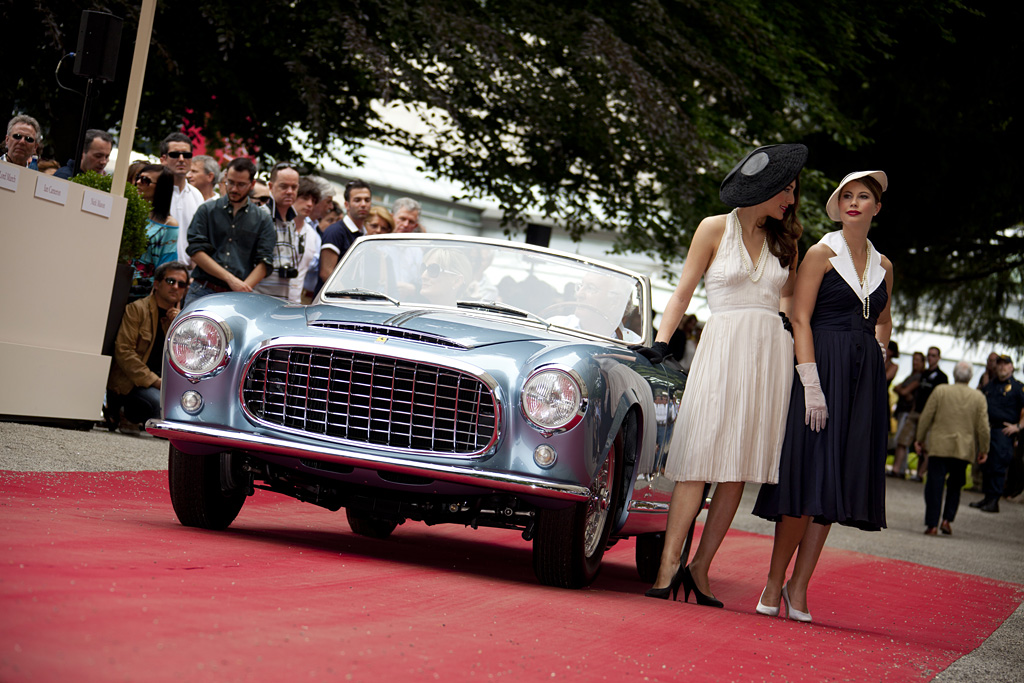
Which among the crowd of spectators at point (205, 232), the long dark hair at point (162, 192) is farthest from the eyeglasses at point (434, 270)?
the long dark hair at point (162, 192)

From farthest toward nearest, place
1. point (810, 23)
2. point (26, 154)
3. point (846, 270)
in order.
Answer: point (810, 23)
point (26, 154)
point (846, 270)

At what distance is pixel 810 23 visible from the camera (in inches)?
731

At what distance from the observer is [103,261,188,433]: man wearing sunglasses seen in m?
10.1

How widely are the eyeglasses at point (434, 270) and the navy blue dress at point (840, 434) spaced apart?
186cm

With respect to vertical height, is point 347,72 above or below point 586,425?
above

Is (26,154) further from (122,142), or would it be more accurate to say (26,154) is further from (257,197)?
(257,197)

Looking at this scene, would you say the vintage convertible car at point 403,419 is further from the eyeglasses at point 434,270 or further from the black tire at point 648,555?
the black tire at point 648,555

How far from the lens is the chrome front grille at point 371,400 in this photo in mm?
5258

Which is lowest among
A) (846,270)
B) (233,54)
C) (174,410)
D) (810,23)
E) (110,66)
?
(174,410)

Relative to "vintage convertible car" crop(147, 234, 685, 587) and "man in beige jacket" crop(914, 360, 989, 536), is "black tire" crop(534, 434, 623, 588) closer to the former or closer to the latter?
"vintage convertible car" crop(147, 234, 685, 587)

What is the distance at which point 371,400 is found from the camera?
5.32 m

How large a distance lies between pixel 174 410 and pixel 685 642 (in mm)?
2369

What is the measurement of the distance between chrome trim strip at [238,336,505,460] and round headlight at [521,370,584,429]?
116 mm

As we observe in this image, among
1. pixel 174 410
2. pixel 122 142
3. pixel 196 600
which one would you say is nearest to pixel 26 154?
pixel 122 142
